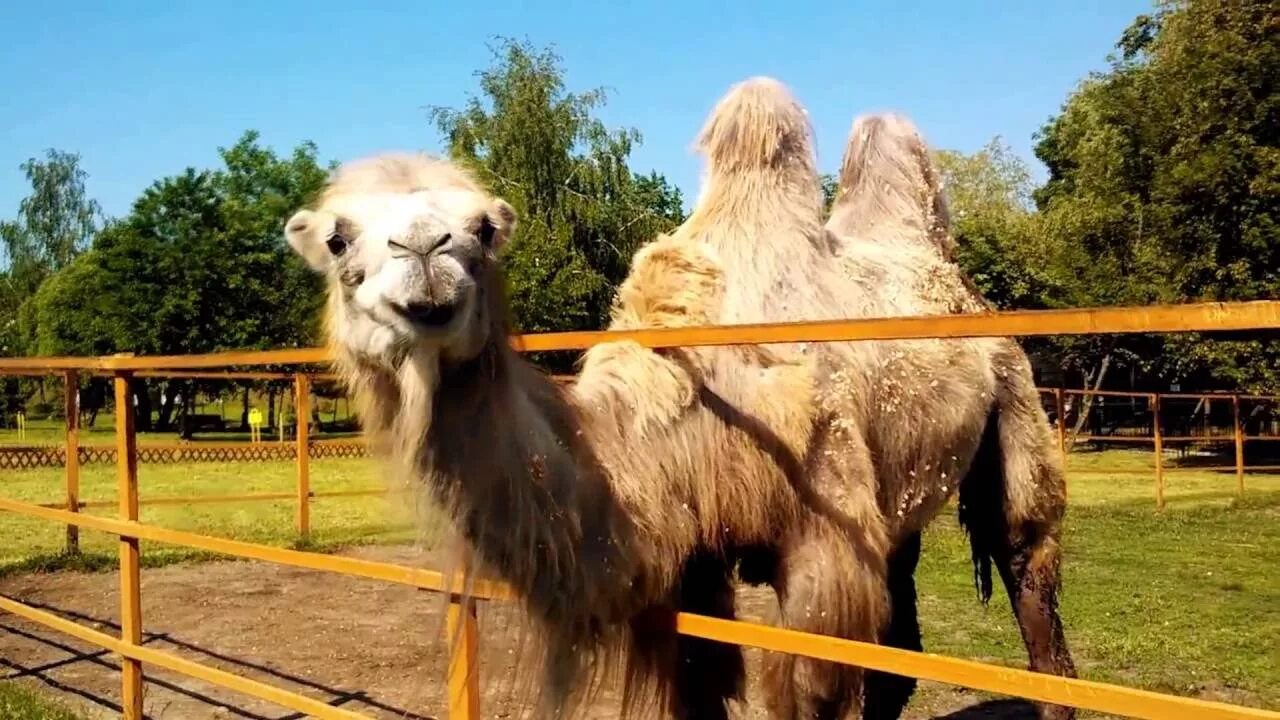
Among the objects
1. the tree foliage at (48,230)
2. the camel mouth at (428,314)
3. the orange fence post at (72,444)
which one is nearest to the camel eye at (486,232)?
the camel mouth at (428,314)

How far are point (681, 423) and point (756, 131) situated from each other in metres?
1.50

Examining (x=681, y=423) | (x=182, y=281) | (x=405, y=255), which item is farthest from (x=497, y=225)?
(x=182, y=281)

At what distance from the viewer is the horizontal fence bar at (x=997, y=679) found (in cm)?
168

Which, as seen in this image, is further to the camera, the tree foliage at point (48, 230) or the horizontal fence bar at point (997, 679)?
the tree foliage at point (48, 230)

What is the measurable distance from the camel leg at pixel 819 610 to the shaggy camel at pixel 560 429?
2 centimetres

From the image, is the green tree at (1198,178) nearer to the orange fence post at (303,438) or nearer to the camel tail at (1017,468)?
the orange fence post at (303,438)

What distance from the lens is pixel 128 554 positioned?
4.52 meters

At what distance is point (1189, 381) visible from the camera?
2969 centimetres

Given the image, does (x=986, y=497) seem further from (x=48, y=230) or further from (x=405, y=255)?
(x=48, y=230)

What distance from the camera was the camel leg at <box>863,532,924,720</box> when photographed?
4699mm

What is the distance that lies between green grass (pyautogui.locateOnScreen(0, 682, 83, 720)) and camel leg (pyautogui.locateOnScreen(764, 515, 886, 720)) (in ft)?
12.5

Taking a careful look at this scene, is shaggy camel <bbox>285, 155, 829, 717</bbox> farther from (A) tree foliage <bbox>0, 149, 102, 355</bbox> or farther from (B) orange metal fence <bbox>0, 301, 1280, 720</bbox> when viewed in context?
(A) tree foliage <bbox>0, 149, 102, 355</bbox>

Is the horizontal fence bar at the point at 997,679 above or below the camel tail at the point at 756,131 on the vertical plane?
below

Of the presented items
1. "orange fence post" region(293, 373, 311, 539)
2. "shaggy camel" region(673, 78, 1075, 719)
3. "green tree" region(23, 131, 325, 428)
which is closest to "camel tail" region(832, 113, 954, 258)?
"shaggy camel" region(673, 78, 1075, 719)
